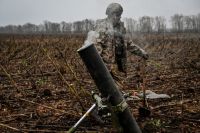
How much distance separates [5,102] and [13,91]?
1670 millimetres

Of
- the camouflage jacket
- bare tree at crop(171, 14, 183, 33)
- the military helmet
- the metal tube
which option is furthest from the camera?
bare tree at crop(171, 14, 183, 33)

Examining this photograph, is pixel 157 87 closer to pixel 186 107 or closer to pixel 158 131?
pixel 186 107

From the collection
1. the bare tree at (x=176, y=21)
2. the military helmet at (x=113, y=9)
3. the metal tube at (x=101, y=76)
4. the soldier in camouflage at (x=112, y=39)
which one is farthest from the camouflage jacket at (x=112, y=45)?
the bare tree at (x=176, y=21)

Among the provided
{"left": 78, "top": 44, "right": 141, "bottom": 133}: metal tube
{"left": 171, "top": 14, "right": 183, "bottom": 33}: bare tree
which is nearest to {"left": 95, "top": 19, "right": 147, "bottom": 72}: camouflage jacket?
{"left": 78, "top": 44, "right": 141, "bottom": 133}: metal tube

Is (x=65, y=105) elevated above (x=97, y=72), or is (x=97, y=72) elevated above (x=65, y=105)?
(x=97, y=72)

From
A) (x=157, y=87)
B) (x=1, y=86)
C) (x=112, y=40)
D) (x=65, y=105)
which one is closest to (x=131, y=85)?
(x=157, y=87)

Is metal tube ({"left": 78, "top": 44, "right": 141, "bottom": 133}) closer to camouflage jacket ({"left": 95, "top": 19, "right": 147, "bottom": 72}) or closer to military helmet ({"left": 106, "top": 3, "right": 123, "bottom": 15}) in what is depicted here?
camouflage jacket ({"left": 95, "top": 19, "right": 147, "bottom": 72})

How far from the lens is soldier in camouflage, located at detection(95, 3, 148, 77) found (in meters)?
7.45

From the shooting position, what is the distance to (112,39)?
7.80 m

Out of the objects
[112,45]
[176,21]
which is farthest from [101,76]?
[176,21]

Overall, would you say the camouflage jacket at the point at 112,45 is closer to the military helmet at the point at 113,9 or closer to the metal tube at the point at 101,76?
the military helmet at the point at 113,9

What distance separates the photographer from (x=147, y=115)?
5.84 m

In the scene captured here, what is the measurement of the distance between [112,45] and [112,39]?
0.14m

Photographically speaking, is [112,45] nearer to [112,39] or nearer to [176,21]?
[112,39]
